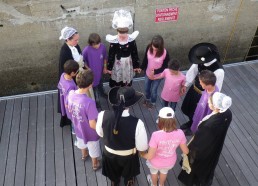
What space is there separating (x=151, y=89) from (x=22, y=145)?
245cm

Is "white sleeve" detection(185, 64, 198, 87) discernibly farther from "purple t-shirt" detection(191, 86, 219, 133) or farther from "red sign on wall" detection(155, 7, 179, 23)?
"red sign on wall" detection(155, 7, 179, 23)

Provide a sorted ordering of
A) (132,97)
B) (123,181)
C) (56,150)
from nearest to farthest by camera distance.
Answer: (132,97)
(123,181)
(56,150)

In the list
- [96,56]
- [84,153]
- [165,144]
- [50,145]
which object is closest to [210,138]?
[165,144]

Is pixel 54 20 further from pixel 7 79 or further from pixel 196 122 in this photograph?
pixel 196 122

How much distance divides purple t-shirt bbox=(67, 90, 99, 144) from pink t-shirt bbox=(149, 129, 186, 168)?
816 millimetres

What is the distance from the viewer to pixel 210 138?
3314mm

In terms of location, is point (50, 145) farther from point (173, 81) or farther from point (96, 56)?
point (173, 81)

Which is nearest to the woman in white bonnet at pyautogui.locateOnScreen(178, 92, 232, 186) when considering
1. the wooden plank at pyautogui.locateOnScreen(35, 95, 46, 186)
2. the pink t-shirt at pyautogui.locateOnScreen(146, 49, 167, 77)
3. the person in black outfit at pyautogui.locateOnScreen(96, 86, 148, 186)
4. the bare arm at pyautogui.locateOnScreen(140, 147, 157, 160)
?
the bare arm at pyautogui.locateOnScreen(140, 147, 157, 160)

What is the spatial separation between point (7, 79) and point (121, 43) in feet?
8.03

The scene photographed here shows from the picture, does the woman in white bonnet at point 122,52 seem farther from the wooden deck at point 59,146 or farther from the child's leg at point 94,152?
the child's leg at point 94,152

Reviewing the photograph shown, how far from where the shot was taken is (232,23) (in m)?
6.10

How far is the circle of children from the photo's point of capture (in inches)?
122

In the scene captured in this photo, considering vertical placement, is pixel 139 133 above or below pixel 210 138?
above

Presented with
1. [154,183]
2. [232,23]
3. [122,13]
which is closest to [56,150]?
[154,183]
